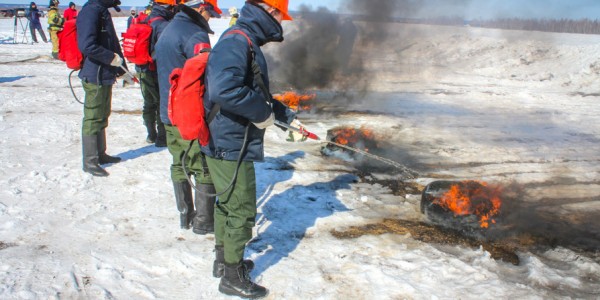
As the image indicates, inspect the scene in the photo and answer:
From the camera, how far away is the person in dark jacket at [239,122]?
2.67 metres

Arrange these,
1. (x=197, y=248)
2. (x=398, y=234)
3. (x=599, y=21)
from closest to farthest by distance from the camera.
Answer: (x=197, y=248) → (x=398, y=234) → (x=599, y=21)

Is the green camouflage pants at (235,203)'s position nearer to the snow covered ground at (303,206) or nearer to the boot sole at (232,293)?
the boot sole at (232,293)

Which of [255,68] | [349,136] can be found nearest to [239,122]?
[255,68]

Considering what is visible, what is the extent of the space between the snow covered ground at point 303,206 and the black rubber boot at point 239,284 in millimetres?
163

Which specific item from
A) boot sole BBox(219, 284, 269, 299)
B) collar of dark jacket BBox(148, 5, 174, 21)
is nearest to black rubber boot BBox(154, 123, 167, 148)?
collar of dark jacket BBox(148, 5, 174, 21)

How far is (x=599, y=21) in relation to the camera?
2764 centimetres

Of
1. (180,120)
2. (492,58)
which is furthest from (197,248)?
(492,58)

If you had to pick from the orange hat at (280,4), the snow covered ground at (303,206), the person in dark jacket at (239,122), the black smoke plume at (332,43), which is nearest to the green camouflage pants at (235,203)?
the person in dark jacket at (239,122)

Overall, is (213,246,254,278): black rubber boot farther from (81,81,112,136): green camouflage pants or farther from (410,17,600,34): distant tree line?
(410,17,600,34): distant tree line

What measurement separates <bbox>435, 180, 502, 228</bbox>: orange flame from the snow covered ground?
390 mm

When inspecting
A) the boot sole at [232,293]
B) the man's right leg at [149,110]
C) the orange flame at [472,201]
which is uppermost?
the man's right leg at [149,110]

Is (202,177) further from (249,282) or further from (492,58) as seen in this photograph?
(492,58)

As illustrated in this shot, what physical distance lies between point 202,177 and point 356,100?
8377 mm

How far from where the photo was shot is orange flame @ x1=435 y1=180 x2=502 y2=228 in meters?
4.55
